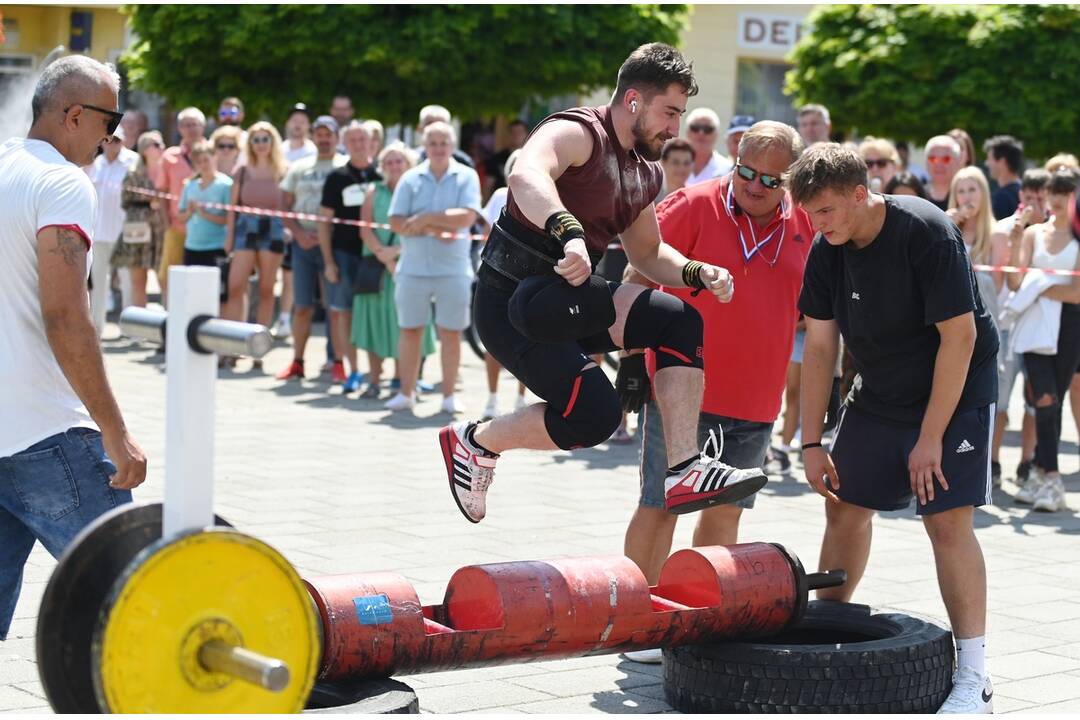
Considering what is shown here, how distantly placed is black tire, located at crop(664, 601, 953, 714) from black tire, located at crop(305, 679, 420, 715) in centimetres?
104

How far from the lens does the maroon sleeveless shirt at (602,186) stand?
5.26m

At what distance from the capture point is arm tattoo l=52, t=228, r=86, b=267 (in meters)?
4.56

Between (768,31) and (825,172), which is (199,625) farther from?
(768,31)

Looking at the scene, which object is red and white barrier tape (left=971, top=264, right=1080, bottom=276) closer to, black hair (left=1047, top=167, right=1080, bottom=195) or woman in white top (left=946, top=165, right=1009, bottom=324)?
woman in white top (left=946, top=165, right=1009, bottom=324)

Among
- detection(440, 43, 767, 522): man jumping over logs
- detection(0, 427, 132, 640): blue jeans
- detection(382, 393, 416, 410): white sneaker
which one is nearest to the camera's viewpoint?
detection(0, 427, 132, 640): blue jeans

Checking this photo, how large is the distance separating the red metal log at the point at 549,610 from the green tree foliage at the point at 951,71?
17.8m

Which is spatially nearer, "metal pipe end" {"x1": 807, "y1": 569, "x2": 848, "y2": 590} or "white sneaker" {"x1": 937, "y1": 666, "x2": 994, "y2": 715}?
"white sneaker" {"x1": 937, "y1": 666, "x2": 994, "y2": 715}

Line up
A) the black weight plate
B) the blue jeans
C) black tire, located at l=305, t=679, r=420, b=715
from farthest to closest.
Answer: the blue jeans
black tire, located at l=305, t=679, r=420, b=715
the black weight plate

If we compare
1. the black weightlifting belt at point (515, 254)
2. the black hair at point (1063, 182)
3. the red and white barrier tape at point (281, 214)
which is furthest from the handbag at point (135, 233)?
the black weightlifting belt at point (515, 254)

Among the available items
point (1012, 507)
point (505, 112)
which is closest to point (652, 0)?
point (505, 112)

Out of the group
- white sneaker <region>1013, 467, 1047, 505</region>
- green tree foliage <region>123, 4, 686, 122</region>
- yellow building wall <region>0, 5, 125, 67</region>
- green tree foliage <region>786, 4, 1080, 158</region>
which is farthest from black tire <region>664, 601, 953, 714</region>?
yellow building wall <region>0, 5, 125, 67</region>

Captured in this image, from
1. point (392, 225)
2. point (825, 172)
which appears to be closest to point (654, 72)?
point (825, 172)

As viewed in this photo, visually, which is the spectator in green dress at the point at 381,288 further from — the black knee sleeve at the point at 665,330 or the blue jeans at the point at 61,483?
the blue jeans at the point at 61,483

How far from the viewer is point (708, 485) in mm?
5285
